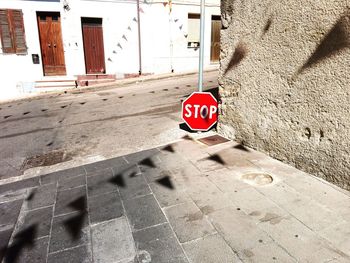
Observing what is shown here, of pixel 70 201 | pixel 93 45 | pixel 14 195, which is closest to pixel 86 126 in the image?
pixel 14 195

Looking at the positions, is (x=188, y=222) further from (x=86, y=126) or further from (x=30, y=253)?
(x=86, y=126)

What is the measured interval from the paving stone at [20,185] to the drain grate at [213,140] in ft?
10.0

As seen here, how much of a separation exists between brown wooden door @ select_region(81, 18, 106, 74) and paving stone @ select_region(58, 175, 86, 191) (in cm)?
1071

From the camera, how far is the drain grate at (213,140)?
5927 mm

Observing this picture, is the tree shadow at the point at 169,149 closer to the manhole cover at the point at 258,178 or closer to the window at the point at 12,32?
the manhole cover at the point at 258,178

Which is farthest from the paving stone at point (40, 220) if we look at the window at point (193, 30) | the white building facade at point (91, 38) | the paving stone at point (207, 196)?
the window at point (193, 30)

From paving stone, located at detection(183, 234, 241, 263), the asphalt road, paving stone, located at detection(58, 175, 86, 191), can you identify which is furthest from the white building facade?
paving stone, located at detection(183, 234, 241, 263)

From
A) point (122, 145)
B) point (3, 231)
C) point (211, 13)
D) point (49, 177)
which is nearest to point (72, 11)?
point (211, 13)

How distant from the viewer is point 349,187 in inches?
153

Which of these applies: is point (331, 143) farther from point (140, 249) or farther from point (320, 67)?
point (140, 249)

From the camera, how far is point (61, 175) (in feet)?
17.1

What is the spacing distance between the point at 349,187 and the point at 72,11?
13.3 m

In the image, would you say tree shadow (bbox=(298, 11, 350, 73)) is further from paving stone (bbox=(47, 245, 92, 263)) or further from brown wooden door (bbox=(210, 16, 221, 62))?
brown wooden door (bbox=(210, 16, 221, 62))

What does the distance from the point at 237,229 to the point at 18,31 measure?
13.5 m
